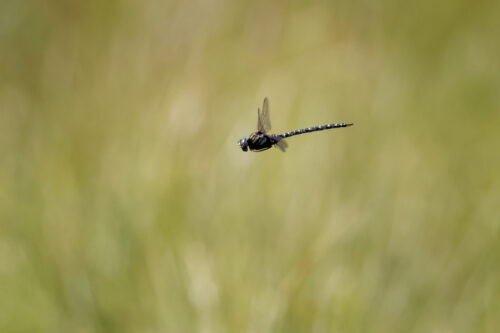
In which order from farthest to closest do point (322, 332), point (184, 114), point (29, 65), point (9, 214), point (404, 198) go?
point (29, 65) < point (184, 114) < point (404, 198) < point (9, 214) < point (322, 332)

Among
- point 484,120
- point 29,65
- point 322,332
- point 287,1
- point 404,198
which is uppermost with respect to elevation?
point 287,1

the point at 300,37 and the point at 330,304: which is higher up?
the point at 300,37

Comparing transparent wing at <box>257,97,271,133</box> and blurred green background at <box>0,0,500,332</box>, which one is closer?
transparent wing at <box>257,97,271,133</box>

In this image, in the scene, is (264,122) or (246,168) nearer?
(264,122)

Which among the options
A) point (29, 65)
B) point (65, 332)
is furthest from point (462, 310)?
point (29, 65)

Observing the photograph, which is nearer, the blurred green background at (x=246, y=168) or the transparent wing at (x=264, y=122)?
the transparent wing at (x=264, y=122)

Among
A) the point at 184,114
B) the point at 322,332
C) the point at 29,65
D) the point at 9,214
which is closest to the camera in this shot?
the point at 322,332

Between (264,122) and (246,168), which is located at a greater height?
(246,168)

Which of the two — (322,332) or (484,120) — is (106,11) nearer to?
(484,120)
